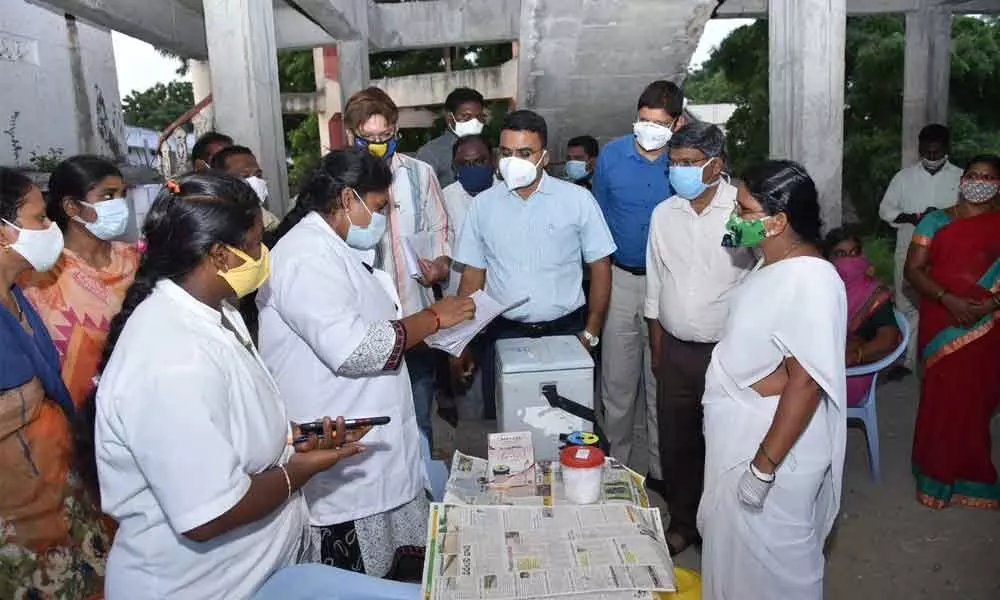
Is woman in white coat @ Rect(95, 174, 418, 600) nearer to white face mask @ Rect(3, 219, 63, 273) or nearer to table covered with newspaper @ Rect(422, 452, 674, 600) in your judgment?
table covered with newspaper @ Rect(422, 452, 674, 600)

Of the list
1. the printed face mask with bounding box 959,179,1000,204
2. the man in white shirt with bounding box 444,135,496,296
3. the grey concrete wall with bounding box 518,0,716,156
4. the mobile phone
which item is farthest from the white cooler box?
the grey concrete wall with bounding box 518,0,716,156

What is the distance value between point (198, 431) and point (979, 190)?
3.65 meters

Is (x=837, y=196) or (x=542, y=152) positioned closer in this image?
(x=542, y=152)

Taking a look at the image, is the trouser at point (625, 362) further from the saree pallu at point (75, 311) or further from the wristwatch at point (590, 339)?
the saree pallu at point (75, 311)

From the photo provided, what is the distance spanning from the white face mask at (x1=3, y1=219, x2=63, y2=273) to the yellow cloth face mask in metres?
1.09

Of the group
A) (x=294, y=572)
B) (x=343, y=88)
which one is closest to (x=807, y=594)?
(x=294, y=572)

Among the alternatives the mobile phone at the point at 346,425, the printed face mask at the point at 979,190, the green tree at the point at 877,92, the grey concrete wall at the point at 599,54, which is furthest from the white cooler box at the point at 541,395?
the green tree at the point at 877,92

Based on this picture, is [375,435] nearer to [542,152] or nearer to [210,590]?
[210,590]

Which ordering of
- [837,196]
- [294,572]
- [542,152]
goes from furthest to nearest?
1. [837,196]
2. [542,152]
3. [294,572]

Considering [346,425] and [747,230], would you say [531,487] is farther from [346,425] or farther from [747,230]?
[747,230]

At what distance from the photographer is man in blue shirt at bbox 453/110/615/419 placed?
3316 millimetres

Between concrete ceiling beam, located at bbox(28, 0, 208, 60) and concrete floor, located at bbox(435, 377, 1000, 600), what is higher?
concrete ceiling beam, located at bbox(28, 0, 208, 60)

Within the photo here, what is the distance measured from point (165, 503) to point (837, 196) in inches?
153

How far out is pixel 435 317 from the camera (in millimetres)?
2344
